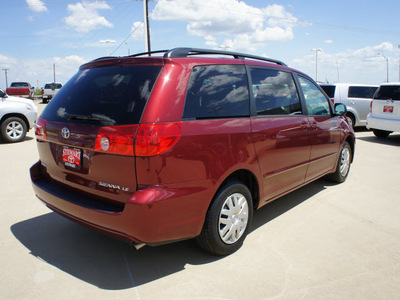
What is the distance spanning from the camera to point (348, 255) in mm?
3064

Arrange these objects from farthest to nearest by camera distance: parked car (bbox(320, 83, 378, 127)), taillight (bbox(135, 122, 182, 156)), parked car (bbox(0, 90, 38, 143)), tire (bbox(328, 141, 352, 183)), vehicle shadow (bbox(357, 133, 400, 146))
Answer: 1. parked car (bbox(320, 83, 378, 127))
2. vehicle shadow (bbox(357, 133, 400, 146))
3. parked car (bbox(0, 90, 38, 143))
4. tire (bbox(328, 141, 352, 183))
5. taillight (bbox(135, 122, 182, 156))

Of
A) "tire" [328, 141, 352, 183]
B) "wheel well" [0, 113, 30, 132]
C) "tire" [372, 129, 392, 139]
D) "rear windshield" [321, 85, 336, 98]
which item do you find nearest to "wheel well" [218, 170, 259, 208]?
"tire" [328, 141, 352, 183]

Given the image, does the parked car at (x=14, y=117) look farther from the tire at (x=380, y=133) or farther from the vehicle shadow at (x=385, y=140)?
the tire at (x=380, y=133)

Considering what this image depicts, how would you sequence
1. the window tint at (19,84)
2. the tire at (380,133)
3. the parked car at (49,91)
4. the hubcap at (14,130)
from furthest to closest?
the window tint at (19,84) → the parked car at (49,91) → the tire at (380,133) → the hubcap at (14,130)

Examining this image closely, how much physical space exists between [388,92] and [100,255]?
Answer: 376 inches

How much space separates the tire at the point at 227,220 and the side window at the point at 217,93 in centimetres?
67

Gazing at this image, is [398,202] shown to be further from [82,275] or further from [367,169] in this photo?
[82,275]

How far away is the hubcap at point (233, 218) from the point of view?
115 inches

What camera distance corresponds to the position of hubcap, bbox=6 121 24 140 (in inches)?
349

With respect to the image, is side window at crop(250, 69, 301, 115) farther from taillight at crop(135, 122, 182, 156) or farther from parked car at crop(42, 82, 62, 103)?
parked car at crop(42, 82, 62, 103)

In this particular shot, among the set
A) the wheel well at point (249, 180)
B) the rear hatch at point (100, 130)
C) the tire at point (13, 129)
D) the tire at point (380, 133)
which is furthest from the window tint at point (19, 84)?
the wheel well at point (249, 180)

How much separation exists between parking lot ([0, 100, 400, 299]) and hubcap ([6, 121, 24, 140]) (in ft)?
17.1

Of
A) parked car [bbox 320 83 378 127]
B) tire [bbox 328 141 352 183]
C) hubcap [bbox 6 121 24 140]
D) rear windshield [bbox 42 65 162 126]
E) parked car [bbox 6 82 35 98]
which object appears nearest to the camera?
rear windshield [bbox 42 65 162 126]

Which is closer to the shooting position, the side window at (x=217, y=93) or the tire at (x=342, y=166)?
the side window at (x=217, y=93)
